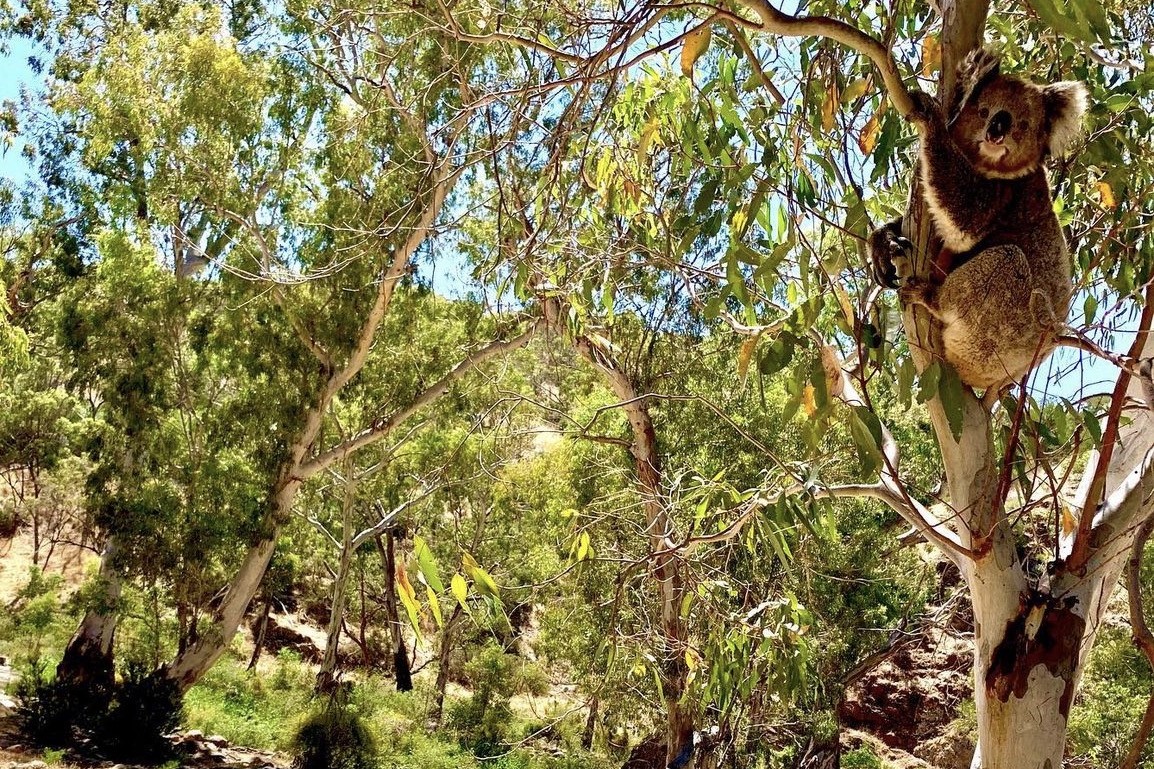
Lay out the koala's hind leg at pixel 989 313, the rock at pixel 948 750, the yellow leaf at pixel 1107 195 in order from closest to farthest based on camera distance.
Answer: the koala's hind leg at pixel 989 313, the yellow leaf at pixel 1107 195, the rock at pixel 948 750

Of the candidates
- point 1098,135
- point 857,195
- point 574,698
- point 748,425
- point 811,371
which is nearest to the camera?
point 811,371

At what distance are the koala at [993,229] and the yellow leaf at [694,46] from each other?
0.54 m

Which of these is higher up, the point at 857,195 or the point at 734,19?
the point at 734,19

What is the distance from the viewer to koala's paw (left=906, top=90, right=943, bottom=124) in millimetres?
2145

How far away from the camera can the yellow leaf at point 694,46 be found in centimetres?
229

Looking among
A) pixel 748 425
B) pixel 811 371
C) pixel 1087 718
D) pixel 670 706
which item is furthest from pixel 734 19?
pixel 1087 718

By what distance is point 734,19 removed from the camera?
1972 mm

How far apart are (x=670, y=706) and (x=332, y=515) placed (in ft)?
37.3

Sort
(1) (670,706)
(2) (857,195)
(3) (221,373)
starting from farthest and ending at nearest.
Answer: (3) (221,373)
(1) (670,706)
(2) (857,195)

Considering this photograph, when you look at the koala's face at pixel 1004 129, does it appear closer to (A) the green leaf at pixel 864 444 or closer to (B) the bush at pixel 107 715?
(A) the green leaf at pixel 864 444

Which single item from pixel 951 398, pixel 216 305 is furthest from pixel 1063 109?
pixel 216 305

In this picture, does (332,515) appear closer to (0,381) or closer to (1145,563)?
(0,381)

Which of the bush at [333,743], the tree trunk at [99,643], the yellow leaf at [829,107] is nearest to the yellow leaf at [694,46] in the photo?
the yellow leaf at [829,107]

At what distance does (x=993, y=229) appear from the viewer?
2.61 meters
